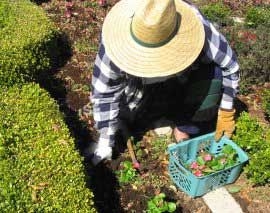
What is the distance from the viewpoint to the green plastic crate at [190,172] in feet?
13.9

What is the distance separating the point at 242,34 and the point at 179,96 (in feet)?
6.08

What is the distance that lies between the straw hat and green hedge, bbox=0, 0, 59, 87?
148 cm

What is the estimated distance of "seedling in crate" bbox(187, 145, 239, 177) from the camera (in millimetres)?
4387

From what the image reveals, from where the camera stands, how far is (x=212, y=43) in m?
3.91

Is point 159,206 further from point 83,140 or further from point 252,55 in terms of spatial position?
point 252,55

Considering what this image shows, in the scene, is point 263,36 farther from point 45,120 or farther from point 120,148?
point 45,120

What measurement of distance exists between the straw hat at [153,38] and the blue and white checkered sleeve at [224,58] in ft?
0.99

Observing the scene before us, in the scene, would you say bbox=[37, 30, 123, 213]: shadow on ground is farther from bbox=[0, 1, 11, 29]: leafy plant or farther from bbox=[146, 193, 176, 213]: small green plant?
bbox=[0, 1, 11, 29]: leafy plant

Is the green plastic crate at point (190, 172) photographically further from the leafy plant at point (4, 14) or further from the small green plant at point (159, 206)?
the leafy plant at point (4, 14)

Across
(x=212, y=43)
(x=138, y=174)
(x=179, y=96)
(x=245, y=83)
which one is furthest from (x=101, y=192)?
(x=245, y=83)

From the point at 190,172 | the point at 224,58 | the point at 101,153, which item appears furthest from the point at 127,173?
the point at 224,58

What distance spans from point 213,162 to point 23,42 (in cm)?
216

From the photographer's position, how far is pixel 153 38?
3.35 metres

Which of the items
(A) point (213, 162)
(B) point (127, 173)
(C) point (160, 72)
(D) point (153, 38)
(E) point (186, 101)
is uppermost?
(D) point (153, 38)
